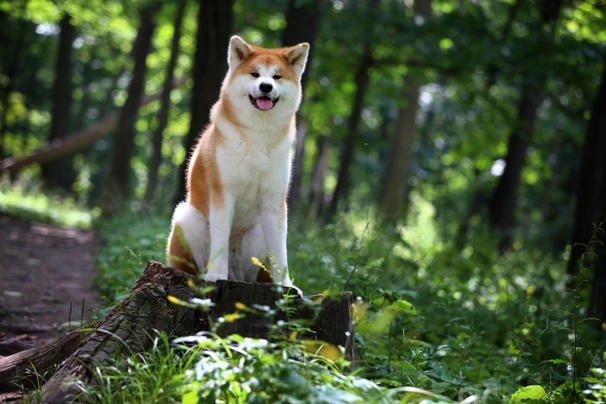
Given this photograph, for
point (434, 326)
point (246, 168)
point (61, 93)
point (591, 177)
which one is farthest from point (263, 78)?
point (61, 93)

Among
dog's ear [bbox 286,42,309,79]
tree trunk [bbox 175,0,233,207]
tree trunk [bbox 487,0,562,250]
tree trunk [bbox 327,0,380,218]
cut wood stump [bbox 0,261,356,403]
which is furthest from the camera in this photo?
tree trunk [bbox 487,0,562,250]

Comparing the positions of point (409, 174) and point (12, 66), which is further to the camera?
point (12, 66)

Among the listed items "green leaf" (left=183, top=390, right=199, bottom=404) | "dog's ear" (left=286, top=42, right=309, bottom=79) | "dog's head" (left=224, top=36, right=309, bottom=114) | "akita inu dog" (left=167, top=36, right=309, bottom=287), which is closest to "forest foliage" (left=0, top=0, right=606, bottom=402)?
"green leaf" (left=183, top=390, right=199, bottom=404)

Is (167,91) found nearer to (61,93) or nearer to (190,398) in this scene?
(61,93)

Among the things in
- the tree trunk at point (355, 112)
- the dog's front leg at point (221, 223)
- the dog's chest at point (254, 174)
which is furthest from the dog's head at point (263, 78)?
the tree trunk at point (355, 112)

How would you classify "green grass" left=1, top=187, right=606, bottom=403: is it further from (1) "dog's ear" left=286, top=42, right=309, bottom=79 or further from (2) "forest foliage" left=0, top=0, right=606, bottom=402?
(1) "dog's ear" left=286, top=42, right=309, bottom=79

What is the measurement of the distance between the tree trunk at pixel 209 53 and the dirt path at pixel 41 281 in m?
2.40

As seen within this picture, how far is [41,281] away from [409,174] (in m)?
12.1

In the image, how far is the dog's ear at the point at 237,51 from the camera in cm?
475

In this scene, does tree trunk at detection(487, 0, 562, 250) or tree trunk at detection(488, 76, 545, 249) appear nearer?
tree trunk at detection(487, 0, 562, 250)

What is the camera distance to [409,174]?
18719 millimetres

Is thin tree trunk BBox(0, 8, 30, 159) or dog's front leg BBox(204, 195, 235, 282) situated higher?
thin tree trunk BBox(0, 8, 30, 159)

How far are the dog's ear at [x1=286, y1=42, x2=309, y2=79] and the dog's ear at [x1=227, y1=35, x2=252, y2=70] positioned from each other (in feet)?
0.95

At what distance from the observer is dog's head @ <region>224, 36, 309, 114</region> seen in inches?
180
